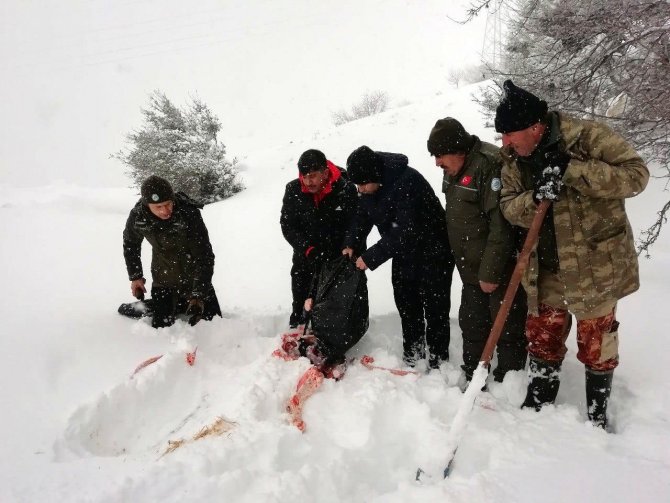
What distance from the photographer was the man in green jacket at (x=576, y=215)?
77.6 inches

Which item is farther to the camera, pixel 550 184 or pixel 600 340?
pixel 600 340

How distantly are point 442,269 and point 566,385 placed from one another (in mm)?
1179

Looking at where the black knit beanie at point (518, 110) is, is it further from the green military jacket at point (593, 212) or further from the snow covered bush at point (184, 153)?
the snow covered bush at point (184, 153)

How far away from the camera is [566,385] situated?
2.93 metres

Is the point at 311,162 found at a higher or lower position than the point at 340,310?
higher

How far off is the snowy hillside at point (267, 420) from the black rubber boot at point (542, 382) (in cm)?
10

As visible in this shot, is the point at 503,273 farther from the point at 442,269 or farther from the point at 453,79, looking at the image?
the point at 453,79

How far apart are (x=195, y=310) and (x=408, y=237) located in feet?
7.02

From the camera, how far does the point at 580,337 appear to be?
234 cm

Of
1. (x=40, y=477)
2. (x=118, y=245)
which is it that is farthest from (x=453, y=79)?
(x=40, y=477)

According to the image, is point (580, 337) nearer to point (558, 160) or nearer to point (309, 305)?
point (558, 160)

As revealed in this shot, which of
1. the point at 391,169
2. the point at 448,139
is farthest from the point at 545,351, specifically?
the point at 391,169

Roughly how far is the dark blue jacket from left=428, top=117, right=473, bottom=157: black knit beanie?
43 centimetres

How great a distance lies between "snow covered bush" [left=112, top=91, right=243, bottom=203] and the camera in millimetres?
11391
